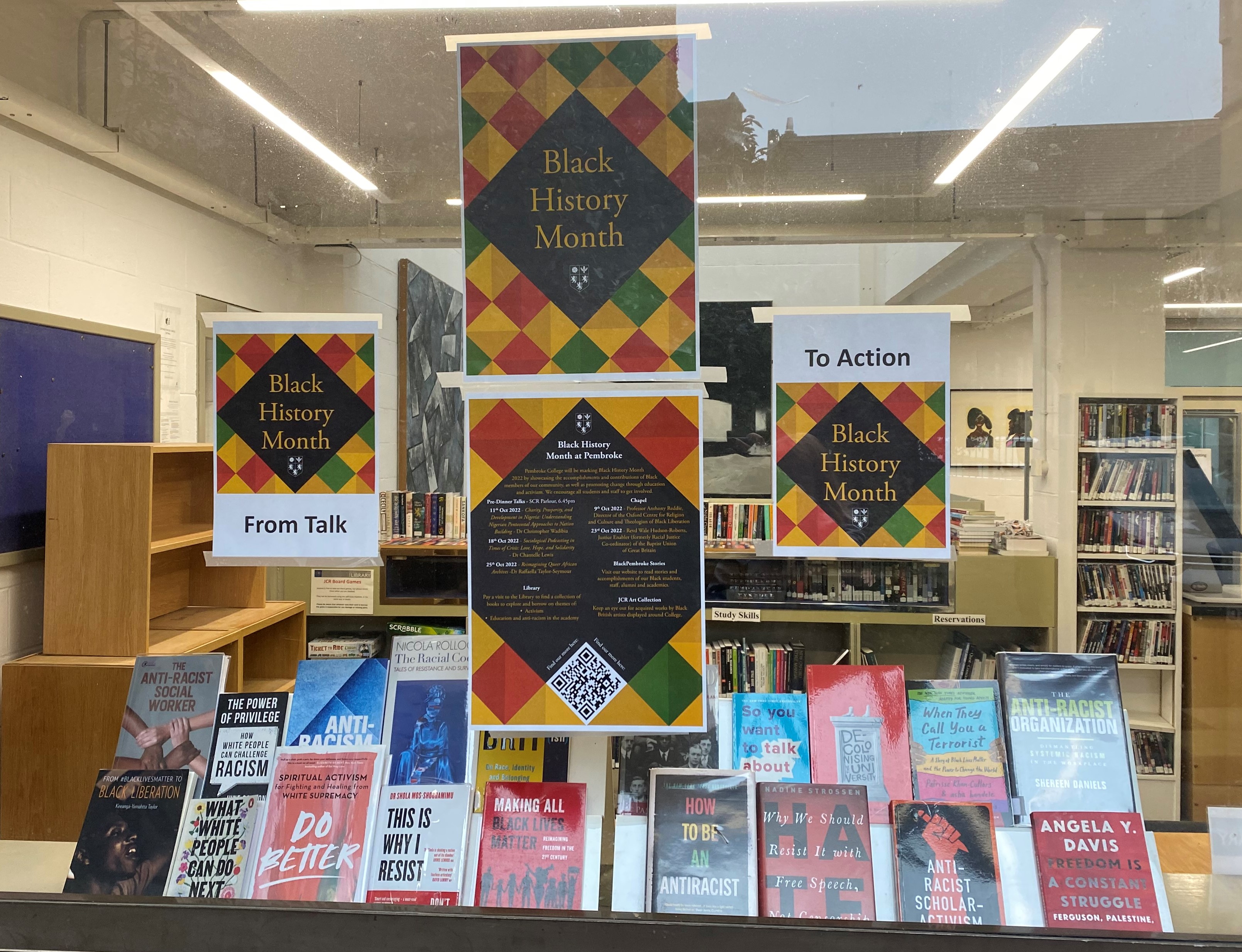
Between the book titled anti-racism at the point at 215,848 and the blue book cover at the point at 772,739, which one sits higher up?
the blue book cover at the point at 772,739

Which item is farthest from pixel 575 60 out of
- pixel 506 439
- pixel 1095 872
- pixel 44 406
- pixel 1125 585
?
pixel 44 406

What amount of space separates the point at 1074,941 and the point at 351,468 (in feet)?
4.22

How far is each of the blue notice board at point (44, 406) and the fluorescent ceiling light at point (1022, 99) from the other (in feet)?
6.19

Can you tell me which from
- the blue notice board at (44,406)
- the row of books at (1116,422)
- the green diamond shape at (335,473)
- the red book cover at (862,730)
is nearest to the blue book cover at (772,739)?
the red book cover at (862,730)

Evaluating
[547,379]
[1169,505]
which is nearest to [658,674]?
[547,379]

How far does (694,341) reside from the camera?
3.77ft

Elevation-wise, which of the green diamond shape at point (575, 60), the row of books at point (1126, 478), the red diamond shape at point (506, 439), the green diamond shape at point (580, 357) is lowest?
the row of books at point (1126, 478)

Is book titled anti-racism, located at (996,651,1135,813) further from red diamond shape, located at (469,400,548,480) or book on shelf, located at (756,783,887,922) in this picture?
red diamond shape, located at (469,400,548,480)

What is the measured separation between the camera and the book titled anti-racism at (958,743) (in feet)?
3.75

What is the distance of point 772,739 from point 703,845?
0.66 ft

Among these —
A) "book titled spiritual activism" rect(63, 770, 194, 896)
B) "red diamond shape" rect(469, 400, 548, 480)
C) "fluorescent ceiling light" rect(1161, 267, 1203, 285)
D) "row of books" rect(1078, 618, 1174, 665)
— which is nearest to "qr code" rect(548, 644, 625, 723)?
"red diamond shape" rect(469, 400, 548, 480)

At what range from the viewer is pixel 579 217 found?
1156 millimetres

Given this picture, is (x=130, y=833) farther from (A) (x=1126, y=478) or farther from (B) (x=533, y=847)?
(A) (x=1126, y=478)

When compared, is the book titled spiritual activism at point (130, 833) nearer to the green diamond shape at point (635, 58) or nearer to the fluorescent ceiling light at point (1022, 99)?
the green diamond shape at point (635, 58)
